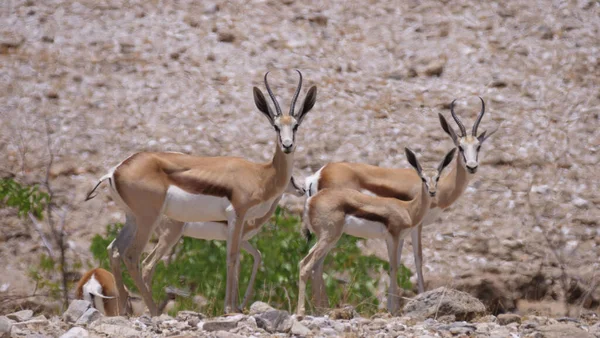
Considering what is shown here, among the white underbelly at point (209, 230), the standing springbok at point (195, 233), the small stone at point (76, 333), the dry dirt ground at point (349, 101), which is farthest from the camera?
the dry dirt ground at point (349, 101)

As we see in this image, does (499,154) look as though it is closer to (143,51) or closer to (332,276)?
(332,276)

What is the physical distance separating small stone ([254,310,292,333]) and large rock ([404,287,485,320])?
157 cm

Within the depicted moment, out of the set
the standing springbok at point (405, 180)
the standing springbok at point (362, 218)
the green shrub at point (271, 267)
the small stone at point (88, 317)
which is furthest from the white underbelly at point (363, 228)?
the small stone at point (88, 317)

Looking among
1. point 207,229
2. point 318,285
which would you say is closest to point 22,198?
point 207,229

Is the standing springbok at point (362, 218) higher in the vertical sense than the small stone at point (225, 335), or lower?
higher

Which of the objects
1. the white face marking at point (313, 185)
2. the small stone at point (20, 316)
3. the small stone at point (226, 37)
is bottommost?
the small stone at point (20, 316)

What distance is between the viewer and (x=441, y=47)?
50.6 ft

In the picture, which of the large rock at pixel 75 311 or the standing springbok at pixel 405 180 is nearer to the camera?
the large rock at pixel 75 311

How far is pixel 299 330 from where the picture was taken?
7.01 meters

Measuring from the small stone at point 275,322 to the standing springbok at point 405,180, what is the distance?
11.9 feet

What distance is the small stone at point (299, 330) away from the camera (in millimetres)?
Result: 6969

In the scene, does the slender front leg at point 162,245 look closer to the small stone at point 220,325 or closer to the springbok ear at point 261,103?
the springbok ear at point 261,103

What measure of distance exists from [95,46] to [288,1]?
3432 mm

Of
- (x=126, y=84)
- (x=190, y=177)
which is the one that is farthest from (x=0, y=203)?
(x=190, y=177)
